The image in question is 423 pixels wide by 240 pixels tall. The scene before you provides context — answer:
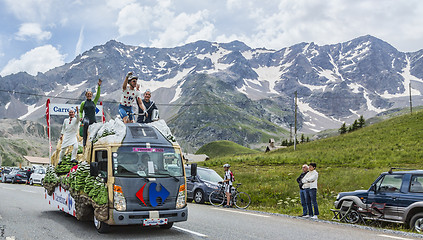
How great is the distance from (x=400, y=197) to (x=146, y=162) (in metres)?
7.62

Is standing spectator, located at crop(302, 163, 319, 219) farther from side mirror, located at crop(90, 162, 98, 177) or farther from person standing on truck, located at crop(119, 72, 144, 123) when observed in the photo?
side mirror, located at crop(90, 162, 98, 177)

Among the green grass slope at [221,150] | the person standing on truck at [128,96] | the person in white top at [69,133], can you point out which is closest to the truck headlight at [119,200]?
the person standing on truck at [128,96]

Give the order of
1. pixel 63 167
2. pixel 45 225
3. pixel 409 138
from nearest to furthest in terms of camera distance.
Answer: pixel 45 225
pixel 63 167
pixel 409 138

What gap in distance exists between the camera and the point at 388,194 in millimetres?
12000

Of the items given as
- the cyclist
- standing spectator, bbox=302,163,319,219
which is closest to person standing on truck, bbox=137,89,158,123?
standing spectator, bbox=302,163,319,219

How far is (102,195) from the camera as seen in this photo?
902cm

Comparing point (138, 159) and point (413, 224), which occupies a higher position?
point (138, 159)

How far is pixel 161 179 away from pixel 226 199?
33.1ft

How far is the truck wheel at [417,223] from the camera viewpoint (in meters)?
10.9

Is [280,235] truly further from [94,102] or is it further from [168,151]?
[94,102]

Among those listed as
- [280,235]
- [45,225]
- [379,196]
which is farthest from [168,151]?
[379,196]

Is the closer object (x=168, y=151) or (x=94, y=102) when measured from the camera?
(x=168, y=151)

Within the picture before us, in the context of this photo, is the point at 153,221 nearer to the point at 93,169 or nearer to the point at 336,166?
the point at 93,169

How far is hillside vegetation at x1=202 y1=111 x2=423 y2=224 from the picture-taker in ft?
67.8
